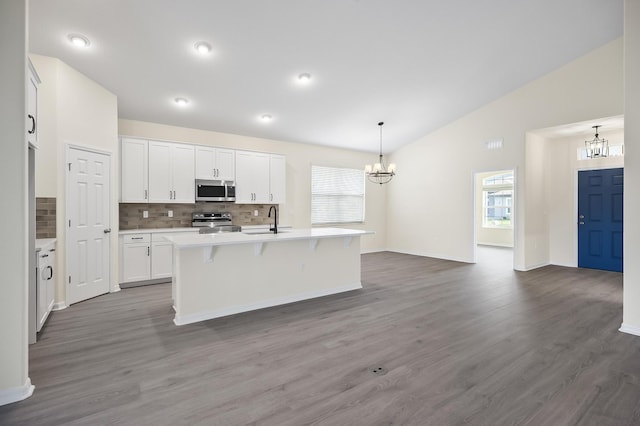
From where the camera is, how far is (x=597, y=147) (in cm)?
586

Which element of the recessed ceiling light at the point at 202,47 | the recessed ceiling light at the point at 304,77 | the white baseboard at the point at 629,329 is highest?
the recessed ceiling light at the point at 304,77

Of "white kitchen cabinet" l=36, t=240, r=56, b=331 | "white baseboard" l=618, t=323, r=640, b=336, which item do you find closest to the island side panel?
"white kitchen cabinet" l=36, t=240, r=56, b=331

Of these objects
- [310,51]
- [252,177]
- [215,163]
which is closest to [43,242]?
[215,163]

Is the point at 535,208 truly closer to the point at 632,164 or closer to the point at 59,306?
the point at 632,164

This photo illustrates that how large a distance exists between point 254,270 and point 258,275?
0.28 ft

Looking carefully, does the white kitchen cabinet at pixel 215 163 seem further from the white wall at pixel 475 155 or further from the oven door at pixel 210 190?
the white wall at pixel 475 155

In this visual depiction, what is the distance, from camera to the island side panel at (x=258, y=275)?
344 centimetres

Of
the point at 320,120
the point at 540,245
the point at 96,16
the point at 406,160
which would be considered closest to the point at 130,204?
the point at 96,16

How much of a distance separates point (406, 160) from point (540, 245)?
3694 millimetres

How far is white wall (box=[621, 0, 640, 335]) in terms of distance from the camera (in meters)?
3.14

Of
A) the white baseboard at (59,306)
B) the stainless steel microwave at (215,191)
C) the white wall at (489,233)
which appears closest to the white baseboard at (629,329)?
the stainless steel microwave at (215,191)

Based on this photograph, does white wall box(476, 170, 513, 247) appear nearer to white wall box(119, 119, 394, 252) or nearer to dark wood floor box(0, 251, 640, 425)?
white wall box(119, 119, 394, 252)

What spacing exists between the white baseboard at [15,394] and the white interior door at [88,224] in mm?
2254

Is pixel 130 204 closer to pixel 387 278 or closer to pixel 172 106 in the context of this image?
pixel 172 106
